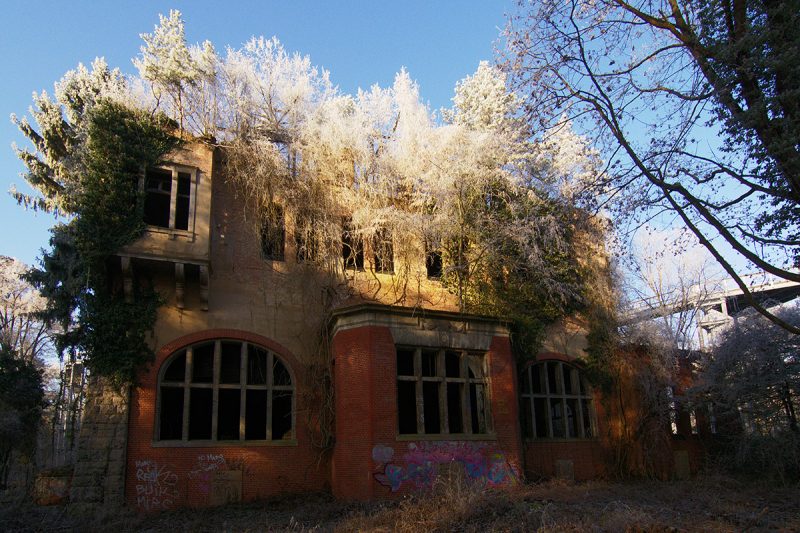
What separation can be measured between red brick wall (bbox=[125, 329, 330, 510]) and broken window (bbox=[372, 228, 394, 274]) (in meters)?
4.32

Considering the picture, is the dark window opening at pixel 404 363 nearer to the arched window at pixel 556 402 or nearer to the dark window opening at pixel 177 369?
the arched window at pixel 556 402

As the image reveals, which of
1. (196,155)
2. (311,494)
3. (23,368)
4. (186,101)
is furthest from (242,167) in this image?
(23,368)

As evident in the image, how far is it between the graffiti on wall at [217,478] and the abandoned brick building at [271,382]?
0.02 m

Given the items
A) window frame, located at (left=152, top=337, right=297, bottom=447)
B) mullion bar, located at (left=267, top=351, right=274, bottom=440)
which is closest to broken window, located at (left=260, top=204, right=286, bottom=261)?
window frame, located at (left=152, top=337, right=297, bottom=447)

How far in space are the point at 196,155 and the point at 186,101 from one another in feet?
7.96

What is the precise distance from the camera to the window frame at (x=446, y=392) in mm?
15539

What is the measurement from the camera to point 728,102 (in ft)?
33.3

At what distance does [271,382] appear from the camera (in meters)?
16.2

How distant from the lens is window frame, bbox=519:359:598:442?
1909 centimetres

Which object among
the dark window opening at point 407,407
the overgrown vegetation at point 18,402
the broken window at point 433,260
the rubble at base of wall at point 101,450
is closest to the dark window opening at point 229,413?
the rubble at base of wall at point 101,450

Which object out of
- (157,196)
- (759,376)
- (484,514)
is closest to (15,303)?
(157,196)

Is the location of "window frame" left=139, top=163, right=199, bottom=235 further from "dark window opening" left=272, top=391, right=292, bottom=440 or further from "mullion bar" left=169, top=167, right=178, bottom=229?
"dark window opening" left=272, top=391, right=292, bottom=440

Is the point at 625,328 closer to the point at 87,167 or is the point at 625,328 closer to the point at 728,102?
the point at 728,102

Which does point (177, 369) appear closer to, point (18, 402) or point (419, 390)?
point (419, 390)
